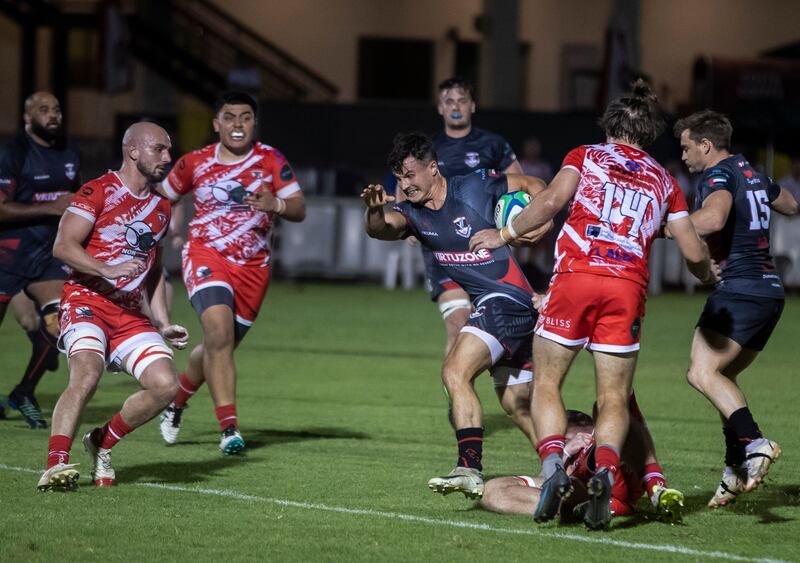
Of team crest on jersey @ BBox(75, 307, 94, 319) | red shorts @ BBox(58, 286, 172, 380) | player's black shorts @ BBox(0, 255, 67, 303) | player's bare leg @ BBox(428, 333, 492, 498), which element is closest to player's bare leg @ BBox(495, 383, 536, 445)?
player's bare leg @ BBox(428, 333, 492, 498)

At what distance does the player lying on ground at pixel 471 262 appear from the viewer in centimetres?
721

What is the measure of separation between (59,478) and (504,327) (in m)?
2.44

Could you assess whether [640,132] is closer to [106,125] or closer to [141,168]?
[141,168]

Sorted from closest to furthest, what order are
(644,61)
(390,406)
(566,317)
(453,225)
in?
1. (566,317)
2. (453,225)
3. (390,406)
4. (644,61)

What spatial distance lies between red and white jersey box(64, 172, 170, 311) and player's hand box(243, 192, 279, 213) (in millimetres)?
1192

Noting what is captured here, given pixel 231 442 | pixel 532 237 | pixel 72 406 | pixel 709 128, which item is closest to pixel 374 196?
pixel 532 237

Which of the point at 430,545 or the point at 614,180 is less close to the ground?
the point at 614,180

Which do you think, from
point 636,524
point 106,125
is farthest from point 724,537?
point 106,125

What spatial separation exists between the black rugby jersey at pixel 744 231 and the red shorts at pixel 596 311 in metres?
1.03

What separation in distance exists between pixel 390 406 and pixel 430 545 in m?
4.98

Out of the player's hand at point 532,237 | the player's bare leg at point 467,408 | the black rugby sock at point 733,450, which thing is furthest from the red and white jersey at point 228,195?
the black rugby sock at point 733,450

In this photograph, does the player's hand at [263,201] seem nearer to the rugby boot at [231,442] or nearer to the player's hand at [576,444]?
the rugby boot at [231,442]

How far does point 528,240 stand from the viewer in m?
6.70

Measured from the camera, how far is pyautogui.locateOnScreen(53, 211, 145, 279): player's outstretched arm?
7094mm
